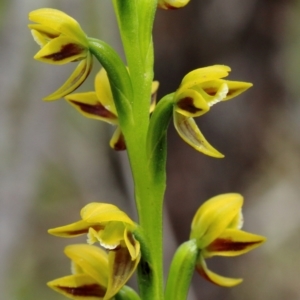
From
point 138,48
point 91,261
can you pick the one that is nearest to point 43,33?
point 138,48

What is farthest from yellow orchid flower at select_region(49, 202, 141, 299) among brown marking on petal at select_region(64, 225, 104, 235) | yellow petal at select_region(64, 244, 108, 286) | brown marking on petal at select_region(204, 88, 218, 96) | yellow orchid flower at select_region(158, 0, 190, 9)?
yellow orchid flower at select_region(158, 0, 190, 9)

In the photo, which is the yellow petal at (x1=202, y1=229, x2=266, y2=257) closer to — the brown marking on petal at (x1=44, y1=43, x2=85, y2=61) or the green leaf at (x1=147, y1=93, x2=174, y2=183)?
the green leaf at (x1=147, y1=93, x2=174, y2=183)

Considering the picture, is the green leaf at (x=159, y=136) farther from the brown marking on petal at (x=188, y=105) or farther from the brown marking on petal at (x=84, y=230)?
the brown marking on petal at (x=84, y=230)

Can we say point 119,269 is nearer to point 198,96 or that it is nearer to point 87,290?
point 87,290

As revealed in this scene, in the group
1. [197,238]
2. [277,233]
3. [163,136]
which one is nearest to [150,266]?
[197,238]

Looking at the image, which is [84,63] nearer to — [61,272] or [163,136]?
[163,136]

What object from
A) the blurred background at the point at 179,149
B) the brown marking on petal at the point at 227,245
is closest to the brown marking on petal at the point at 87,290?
the brown marking on petal at the point at 227,245
